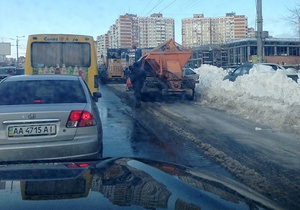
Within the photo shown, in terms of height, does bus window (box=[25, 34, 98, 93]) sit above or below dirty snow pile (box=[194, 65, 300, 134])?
above

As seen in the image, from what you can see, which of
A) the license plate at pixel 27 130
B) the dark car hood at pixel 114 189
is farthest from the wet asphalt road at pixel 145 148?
the dark car hood at pixel 114 189

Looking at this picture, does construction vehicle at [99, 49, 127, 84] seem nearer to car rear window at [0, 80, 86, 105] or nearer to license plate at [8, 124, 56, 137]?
car rear window at [0, 80, 86, 105]

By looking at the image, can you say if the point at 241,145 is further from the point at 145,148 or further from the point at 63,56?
the point at 63,56

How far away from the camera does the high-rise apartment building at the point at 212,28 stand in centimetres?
10400

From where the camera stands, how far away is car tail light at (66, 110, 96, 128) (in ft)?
19.6

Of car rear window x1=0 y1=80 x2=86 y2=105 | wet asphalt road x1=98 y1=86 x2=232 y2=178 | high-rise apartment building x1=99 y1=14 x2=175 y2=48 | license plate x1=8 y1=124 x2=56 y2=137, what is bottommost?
wet asphalt road x1=98 y1=86 x2=232 y2=178

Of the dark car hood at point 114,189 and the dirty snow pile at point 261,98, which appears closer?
the dark car hood at point 114,189

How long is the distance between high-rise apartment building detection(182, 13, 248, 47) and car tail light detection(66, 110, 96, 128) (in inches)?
3830

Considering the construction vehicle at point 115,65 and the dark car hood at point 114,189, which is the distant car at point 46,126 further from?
the construction vehicle at point 115,65

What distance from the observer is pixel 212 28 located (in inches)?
4230

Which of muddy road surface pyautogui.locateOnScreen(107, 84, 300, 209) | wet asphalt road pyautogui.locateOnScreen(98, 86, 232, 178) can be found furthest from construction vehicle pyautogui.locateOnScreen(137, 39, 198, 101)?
wet asphalt road pyautogui.locateOnScreen(98, 86, 232, 178)

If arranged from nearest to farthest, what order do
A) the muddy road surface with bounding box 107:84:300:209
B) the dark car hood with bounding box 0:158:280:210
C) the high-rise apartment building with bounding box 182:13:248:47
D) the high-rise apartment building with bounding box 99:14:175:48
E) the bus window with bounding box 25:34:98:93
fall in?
the dark car hood with bounding box 0:158:280:210
the muddy road surface with bounding box 107:84:300:209
the bus window with bounding box 25:34:98:93
the high-rise apartment building with bounding box 99:14:175:48
the high-rise apartment building with bounding box 182:13:248:47

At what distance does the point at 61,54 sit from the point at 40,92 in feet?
26.8

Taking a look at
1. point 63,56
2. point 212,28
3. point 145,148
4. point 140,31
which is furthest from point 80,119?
point 212,28
